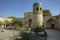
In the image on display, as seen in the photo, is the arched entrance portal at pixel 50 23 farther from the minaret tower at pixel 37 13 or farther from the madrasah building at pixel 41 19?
the minaret tower at pixel 37 13

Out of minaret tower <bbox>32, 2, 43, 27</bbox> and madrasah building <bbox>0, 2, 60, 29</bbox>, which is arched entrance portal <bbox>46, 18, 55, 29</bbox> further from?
minaret tower <bbox>32, 2, 43, 27</bbox>

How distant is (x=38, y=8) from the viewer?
25.0 meters

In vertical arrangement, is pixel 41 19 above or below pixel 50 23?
above

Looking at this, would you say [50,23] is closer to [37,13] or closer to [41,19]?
[41,19]

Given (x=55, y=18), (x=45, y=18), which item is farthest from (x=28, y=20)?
(x=55, y=18)

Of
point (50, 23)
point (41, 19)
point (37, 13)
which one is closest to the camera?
point (37, 13)

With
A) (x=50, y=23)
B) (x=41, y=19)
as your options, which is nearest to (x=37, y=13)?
(x=41, y=19)

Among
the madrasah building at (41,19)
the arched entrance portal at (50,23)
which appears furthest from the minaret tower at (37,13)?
the arched entrance portal at (50,23)

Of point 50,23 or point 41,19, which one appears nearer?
point 41,19

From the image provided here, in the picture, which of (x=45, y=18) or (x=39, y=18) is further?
(x=45, y=18)

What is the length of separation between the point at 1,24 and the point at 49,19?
450 inches

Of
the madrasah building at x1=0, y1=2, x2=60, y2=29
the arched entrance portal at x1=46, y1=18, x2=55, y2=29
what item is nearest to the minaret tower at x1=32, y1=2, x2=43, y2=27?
the madrasah building at x1=0, y1=2, x2=60, y2=29

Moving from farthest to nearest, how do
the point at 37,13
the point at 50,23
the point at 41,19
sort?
the point at 50,23
the point at 41,19
the point at 37,13

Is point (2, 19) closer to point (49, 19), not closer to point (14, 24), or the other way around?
point (14, 24)
